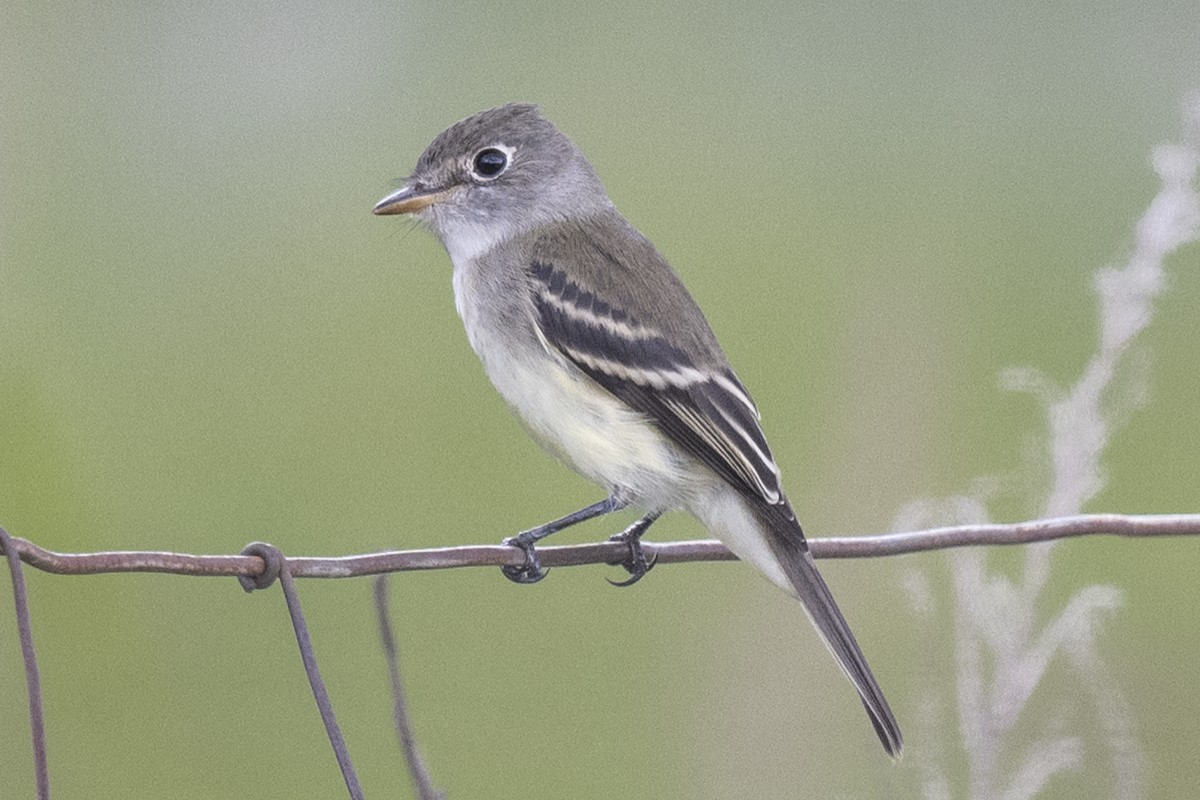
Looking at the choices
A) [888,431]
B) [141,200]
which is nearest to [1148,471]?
[888,431]

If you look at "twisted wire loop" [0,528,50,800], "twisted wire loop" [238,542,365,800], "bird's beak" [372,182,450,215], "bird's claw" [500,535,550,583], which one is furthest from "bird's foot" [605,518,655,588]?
"twisted wire loop" [0,528,50,800]

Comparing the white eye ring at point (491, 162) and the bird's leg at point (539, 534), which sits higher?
the white eye ring at point (491, 162)

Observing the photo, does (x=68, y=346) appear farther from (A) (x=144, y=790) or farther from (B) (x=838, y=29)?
(B) (x=838, y=29)

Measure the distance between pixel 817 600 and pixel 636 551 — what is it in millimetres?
243

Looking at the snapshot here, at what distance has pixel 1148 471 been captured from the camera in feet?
13.7

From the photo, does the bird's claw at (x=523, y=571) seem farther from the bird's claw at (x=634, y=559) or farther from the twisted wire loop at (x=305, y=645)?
the twisted wire loop at (x=305, y=645)

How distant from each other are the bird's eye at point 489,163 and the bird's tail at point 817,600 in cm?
77

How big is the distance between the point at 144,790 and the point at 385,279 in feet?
5.21

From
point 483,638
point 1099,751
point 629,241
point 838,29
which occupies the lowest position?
point 1099,751

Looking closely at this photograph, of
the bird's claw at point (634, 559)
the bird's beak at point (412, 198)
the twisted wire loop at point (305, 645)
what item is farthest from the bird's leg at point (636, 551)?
the twisted wire loop at point (305, 645)

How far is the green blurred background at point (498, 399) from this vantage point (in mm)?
3146

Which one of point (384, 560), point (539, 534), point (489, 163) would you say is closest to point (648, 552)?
point (539, 534)

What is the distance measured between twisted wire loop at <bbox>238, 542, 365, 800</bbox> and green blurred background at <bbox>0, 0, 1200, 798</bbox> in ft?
2.49

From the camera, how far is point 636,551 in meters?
2.30
